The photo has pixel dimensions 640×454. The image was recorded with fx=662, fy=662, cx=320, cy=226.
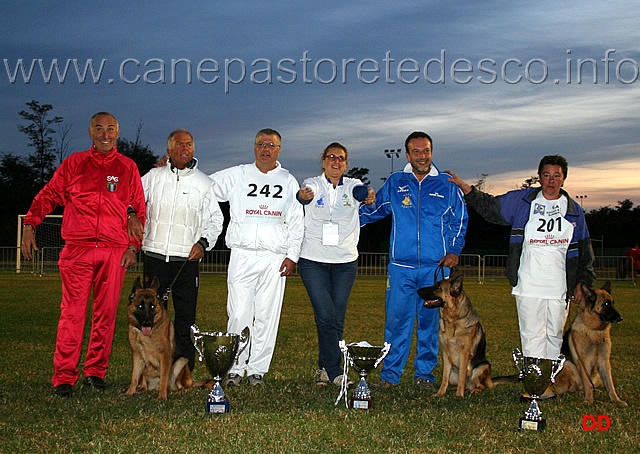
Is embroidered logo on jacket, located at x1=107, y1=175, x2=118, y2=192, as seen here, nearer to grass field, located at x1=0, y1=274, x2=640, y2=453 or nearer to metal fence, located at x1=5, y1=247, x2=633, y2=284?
grass field, located at x1=0, y1=274, x2=640, y2=453

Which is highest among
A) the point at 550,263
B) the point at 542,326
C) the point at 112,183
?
the point at 112,183

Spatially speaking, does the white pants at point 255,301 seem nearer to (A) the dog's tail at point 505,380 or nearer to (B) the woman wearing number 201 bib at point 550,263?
(A) the dog's tail at point 505,380

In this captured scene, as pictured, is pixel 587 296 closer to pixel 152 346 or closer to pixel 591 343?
pixel 591 343

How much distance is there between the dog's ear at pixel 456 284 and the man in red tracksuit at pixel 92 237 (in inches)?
106

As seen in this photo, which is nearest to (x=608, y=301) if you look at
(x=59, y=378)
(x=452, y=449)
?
(x=452, y=449)

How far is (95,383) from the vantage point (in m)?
5.67

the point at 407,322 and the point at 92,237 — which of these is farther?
the point at 407,322

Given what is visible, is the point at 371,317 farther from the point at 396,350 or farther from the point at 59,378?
the point at 59,378

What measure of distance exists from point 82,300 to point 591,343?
4.23 m

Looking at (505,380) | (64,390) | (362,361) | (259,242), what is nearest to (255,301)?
(259,242)

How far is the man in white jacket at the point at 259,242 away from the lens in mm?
5770

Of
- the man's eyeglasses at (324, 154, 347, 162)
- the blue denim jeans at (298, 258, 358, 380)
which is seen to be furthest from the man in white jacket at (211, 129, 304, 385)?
the man's eyeglasses at (324, 154, 347, 162)

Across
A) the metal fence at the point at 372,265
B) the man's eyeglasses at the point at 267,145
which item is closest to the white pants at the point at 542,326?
the man's eyeglasses at the point at 267,145

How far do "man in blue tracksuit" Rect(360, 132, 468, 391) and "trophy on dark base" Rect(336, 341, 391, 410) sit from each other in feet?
2.81
